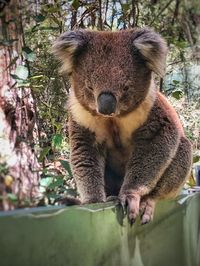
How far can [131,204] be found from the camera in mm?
2090

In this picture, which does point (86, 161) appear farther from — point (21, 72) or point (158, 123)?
point (21, 72)

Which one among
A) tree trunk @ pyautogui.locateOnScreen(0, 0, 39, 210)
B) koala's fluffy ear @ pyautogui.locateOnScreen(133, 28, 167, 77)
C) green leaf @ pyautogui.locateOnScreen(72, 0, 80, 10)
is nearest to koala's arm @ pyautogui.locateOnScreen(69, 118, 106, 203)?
tree trunk @ pyautogui.locateOnScreen(0, 0, 39, 210)

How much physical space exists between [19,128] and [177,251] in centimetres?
106

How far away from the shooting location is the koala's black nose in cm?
206

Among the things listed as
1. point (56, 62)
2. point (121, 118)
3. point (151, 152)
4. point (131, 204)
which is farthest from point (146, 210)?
point (56, 62)

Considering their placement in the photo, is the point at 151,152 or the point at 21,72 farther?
the point at 151,152

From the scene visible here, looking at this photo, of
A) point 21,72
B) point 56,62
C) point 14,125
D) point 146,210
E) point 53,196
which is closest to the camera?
point 53,196

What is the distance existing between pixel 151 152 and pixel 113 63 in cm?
41

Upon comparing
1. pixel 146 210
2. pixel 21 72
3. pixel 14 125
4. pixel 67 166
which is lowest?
pixel 146 210

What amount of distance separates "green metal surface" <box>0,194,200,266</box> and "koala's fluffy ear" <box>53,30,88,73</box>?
656 mm

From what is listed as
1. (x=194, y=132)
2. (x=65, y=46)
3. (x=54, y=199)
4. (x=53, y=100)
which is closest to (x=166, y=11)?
(x=194, y=132)

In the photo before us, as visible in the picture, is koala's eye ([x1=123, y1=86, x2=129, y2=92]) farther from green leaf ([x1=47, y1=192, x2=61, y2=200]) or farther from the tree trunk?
green leaf ([x1=47, y1=192, x2=61, y2=200])

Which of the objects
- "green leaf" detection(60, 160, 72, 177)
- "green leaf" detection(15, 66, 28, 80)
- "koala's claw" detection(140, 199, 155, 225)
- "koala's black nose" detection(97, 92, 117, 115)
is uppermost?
"green leaf" detection(15, 66, 28, 80)

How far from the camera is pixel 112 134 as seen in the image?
7.84ft
